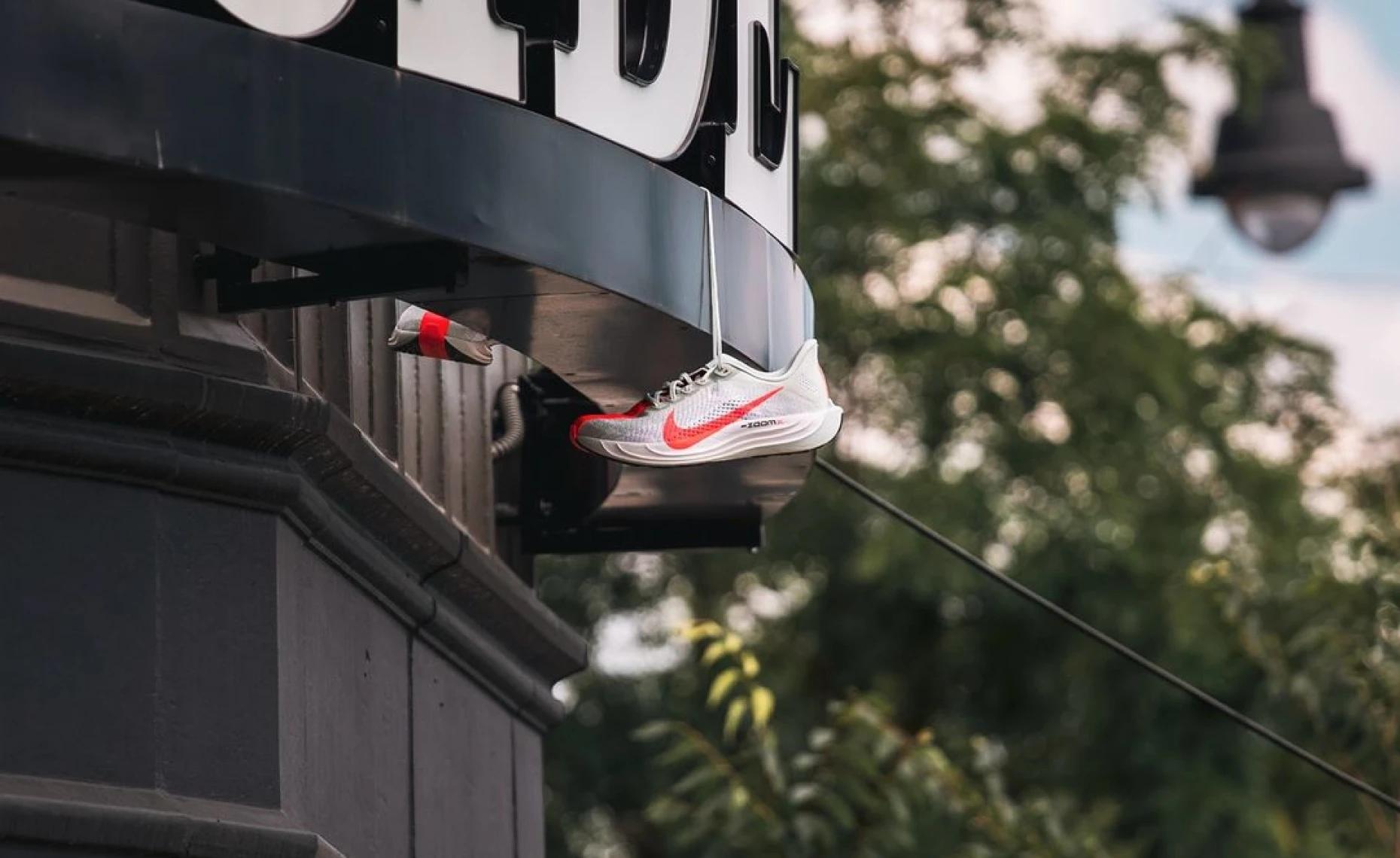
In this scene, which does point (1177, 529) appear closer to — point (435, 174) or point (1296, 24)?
point (1296, 24)

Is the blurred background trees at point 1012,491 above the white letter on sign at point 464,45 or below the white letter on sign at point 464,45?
below

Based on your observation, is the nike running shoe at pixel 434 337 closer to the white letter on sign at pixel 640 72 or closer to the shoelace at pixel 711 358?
the shoelace at pixel 711 358

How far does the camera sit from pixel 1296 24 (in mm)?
18531

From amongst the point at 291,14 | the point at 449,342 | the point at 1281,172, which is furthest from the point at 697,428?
the point at 1281,172

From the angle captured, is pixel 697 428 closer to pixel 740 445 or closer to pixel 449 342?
pixel 740 445

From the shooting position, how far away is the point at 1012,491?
65.5 feet

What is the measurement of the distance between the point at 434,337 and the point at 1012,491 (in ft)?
45.5

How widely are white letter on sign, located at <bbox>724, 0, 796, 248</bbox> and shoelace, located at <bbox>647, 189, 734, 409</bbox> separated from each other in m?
0.32

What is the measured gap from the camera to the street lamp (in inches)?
660

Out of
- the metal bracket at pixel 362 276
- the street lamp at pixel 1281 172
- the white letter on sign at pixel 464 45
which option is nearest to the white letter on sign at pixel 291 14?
the white letter on sign at pixel 464 45

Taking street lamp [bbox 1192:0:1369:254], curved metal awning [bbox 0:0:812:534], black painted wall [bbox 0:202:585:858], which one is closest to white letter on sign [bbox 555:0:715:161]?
curved metal awning [bbox 0:0:812:534]

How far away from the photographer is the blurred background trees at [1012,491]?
18984 millimetres

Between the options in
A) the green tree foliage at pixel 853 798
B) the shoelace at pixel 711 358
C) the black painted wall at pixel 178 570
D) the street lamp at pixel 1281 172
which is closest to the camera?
the black painted wall at pixel 178 570

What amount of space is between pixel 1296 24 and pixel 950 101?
11.6 feet
